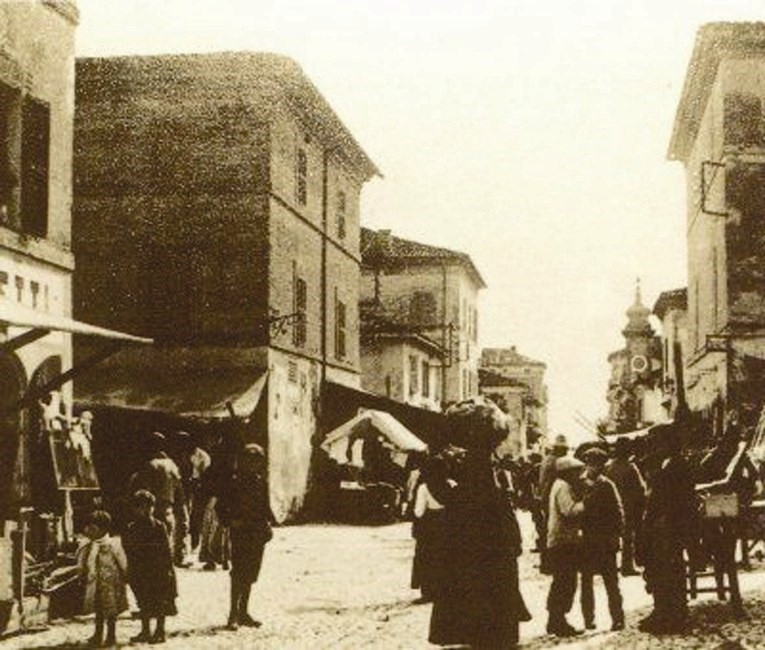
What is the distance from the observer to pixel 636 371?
8156cm

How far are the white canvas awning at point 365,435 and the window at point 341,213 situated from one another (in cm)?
742

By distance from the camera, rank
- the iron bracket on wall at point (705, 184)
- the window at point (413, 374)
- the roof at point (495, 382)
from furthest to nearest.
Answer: the roof at point (495, 382) < the window at point (413, 374) < the iron bracket on wall at point (705, 184)

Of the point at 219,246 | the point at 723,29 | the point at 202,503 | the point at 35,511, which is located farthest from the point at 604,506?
the point at 723,29

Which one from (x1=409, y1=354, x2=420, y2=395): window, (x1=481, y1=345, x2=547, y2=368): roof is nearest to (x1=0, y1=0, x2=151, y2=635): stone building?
(x1=409, y1=354, x2=420, y2=395): window

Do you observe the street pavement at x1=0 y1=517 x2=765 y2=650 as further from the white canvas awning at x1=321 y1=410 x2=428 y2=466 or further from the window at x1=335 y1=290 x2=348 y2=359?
the window at x1=335 y1=290 x2=348 y2=359

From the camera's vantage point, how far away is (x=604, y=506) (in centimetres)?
1096

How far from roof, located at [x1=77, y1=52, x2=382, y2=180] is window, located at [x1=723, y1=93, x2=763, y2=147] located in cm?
896

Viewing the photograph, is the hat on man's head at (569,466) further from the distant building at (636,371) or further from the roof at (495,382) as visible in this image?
the roof at (495,382)

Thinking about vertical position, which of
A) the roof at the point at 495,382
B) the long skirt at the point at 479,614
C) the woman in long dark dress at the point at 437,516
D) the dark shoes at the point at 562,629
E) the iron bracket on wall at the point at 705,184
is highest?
the iron bracket on wall at the point at 705,184

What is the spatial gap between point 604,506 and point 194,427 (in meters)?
15.3

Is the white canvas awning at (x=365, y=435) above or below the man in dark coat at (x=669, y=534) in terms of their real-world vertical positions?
above

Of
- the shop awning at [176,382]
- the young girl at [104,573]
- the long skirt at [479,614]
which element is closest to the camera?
the long skirt at [479,614]

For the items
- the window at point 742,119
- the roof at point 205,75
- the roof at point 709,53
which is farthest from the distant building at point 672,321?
the roof at point 205,75

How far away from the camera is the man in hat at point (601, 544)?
426 inches
